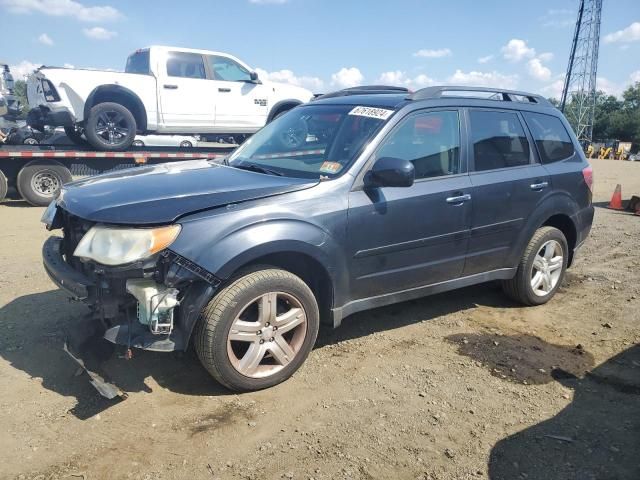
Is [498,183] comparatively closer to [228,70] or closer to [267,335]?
[267,335]

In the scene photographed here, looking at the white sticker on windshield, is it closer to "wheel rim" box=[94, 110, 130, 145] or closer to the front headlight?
the front headlight

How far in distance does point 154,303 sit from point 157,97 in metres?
7.89

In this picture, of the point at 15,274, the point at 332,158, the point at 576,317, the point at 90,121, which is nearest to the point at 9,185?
the point at 90,121

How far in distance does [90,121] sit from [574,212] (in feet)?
26.2

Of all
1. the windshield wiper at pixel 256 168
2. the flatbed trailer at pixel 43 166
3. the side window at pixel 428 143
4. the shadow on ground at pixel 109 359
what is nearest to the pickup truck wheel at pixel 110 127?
the flatbed trailer at pixel 43 166

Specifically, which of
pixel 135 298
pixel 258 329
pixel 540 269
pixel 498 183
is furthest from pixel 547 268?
pixel 135 298

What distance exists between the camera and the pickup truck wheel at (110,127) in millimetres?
9250

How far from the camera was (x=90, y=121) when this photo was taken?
9.21 m

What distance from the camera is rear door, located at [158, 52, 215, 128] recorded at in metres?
Result: 9.91

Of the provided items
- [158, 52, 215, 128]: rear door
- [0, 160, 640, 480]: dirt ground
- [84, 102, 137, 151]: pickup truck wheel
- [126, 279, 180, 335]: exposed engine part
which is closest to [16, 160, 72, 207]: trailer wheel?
[84, 102, 137, 151]: pickup truck wheel

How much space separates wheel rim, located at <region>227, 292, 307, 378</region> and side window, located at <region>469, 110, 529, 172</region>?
1.98 meters

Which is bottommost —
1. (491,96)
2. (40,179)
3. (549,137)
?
(40,179)

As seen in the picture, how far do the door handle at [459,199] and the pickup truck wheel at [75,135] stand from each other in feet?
28.2

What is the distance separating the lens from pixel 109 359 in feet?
11.7
